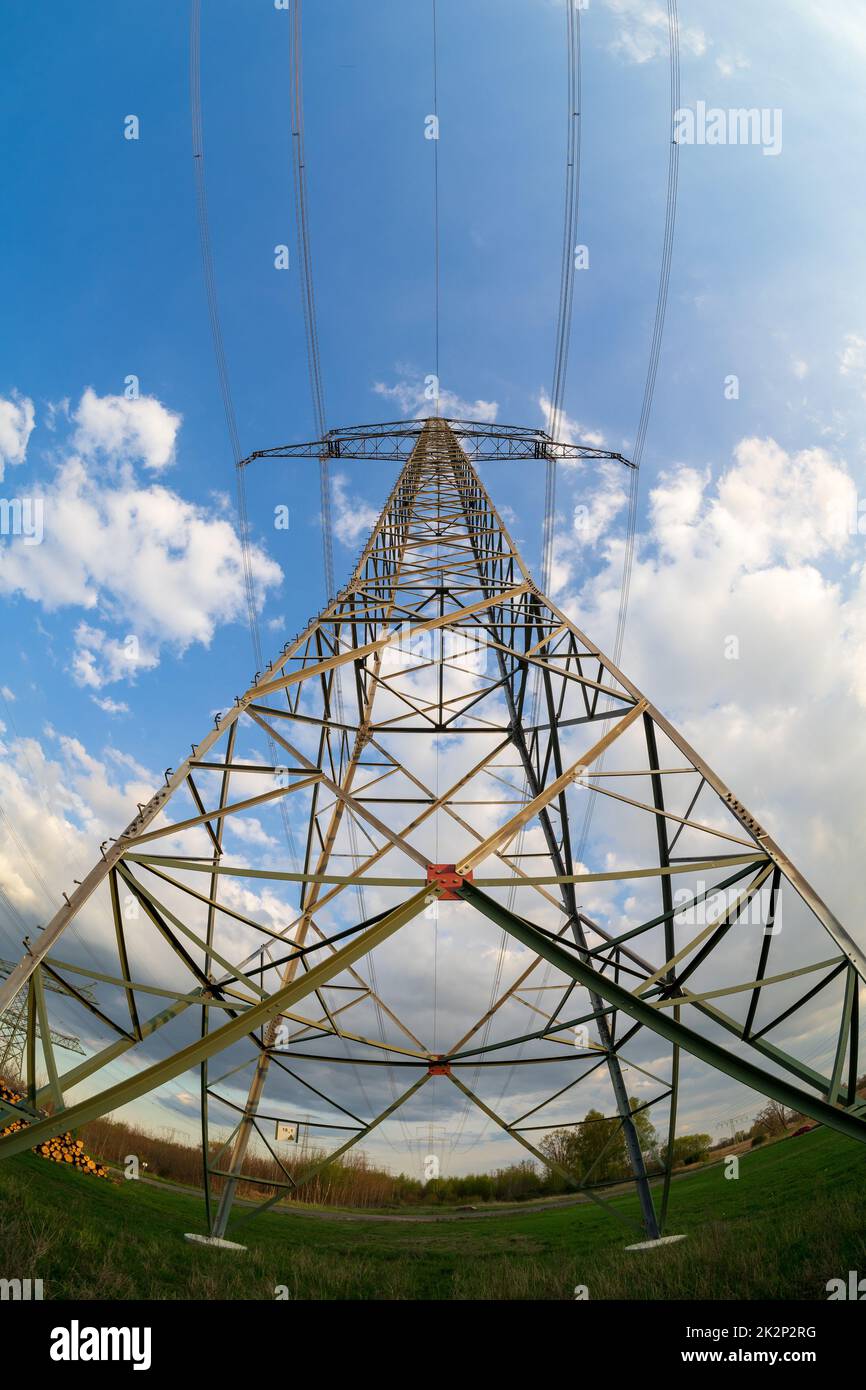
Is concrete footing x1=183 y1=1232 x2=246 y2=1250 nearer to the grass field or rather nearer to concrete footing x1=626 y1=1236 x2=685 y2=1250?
the grass field

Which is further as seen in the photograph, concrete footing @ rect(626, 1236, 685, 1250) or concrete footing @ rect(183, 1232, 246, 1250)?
concrete footing @ rect(183, 1232, 246, 1250)

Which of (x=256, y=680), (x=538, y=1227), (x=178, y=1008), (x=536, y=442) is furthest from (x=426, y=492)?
(x=538, y=1227)

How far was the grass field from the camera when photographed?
9070 mm

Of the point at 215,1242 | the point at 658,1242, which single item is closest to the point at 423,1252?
the point at 215,1242

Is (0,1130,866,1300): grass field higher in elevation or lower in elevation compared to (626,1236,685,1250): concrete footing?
lower

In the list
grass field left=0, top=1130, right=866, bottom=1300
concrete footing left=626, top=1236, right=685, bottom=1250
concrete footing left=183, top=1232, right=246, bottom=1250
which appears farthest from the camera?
concrete footing left=183, top=1232, right=246, bottom=1250

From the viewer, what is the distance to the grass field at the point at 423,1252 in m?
9.07

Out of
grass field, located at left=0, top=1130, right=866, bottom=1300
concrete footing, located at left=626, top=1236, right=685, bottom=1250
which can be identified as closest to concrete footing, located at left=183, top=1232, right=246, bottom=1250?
grass field, located at left=0, top=1130, right=866, bottom=1300

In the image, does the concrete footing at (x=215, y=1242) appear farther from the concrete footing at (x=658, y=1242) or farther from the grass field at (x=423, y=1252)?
the concrete footing at (x=658, y=1242)

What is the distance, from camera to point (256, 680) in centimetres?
912

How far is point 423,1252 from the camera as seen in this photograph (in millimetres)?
14805

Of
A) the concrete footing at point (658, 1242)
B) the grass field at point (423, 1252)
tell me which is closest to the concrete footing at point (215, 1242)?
the grass field at point (423, 1252)
